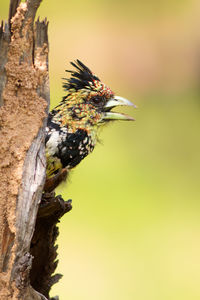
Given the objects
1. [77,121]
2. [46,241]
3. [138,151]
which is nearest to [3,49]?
[77,121]

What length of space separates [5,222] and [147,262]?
12.3 feet

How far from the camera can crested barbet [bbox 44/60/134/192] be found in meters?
3.09

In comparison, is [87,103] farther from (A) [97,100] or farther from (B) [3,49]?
(B) [3,49]

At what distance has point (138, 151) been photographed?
8148mm

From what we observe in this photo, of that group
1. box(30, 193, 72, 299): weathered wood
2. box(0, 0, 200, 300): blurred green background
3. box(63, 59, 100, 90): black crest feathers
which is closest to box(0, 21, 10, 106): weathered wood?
box(30, 193, 72, 299): weathered wood

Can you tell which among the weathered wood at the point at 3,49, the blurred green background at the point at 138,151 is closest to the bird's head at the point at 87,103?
the weathered wood at the point at 3,49

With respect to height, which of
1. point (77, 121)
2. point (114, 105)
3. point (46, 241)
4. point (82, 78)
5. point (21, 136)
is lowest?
point (46, 241)

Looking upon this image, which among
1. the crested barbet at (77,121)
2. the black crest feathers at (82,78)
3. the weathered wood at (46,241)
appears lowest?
the weathered wood at (46,241)

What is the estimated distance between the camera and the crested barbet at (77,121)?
10.1 feet

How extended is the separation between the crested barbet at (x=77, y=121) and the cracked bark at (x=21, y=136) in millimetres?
416

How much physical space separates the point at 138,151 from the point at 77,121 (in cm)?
501

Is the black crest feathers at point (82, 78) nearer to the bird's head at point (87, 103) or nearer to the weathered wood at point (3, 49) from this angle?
the bird's head at point (87, 103)

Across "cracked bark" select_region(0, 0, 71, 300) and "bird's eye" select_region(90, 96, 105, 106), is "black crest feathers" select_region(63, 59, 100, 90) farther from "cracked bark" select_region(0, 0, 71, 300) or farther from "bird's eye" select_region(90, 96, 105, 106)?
"cracked bark" select_region(0, 0, 71, 300)

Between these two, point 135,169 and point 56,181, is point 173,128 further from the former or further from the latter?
point 56,181
